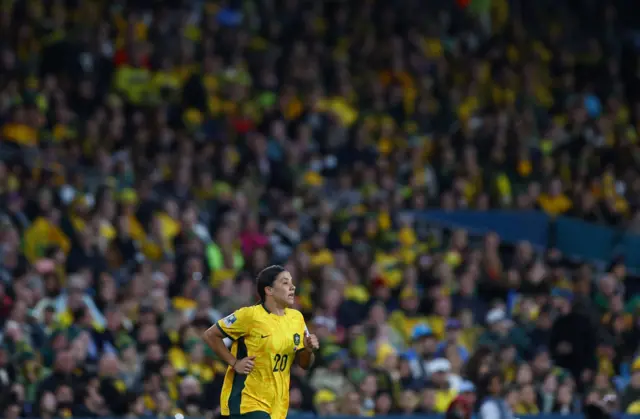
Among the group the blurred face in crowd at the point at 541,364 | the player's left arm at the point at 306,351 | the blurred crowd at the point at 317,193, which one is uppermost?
the blurred crowd at the point at 317,193

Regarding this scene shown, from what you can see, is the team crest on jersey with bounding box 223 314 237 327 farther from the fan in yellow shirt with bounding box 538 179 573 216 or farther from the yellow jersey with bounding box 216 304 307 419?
the fan in yellow shirt with bounding box 538 179 573 216

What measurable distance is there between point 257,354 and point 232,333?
22 centimetres

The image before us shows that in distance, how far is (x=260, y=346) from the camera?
37.0 feet

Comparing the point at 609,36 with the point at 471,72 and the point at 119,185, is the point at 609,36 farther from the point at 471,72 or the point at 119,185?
the point at 119,185

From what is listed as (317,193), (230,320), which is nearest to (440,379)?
(317,193)

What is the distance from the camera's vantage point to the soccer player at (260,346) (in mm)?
11219

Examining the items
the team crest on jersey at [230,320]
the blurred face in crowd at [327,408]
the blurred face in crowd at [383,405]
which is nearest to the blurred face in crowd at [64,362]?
the blurred face in crowd at [327,408]

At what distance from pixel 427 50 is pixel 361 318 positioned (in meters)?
7.06

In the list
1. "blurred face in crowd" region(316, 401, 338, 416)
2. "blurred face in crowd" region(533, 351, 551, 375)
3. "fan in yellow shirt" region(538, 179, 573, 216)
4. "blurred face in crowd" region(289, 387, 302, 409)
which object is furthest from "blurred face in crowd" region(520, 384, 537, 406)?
"fan in yellow shirt" region(538, 179, 573, 216)

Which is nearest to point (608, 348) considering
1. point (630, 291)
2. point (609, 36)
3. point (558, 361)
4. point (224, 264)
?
point (558, 361)

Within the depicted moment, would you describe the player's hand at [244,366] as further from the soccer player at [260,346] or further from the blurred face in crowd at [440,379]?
the blurred face in crowd at [440,379]

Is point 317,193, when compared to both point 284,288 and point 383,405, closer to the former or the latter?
point 383,405

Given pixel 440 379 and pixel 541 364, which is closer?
pixel 440 379

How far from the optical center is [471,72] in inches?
941
